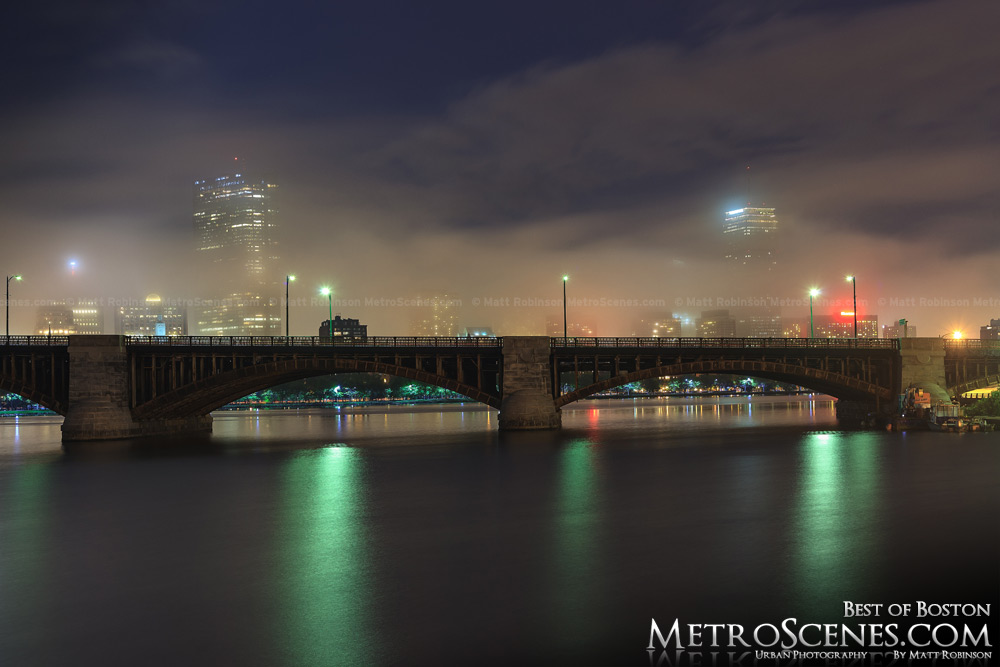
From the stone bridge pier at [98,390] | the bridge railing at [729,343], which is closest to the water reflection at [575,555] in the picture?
the bridge railing at [729,343]

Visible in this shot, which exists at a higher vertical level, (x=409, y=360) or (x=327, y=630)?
(x=409, y=360)

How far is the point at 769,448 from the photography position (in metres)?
66.9

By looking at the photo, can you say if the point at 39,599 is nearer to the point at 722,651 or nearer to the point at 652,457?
the point at 722,651

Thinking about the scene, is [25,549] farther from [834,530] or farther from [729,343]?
[729,343]

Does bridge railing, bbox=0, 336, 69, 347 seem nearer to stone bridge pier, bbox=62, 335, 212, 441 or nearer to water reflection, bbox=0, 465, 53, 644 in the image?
stone bridge pier, bbox=62, 335, 212, 441

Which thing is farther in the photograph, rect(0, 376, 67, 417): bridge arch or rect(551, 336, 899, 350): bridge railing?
rect(551, 336, 899, 350): bridge railing

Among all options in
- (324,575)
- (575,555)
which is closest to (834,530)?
(575,555)

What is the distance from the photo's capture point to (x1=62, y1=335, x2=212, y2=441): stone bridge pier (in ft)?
252

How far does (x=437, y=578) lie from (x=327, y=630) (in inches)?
220

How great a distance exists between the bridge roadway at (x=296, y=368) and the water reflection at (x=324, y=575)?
111 feet

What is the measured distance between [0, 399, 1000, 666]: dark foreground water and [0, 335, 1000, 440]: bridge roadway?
20.8m

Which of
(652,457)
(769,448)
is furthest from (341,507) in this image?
(769,448)

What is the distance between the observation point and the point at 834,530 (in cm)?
3231

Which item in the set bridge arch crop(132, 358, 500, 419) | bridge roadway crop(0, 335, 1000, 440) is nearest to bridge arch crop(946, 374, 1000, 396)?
bridge roadway crop(0, 335, 1000, 440)
